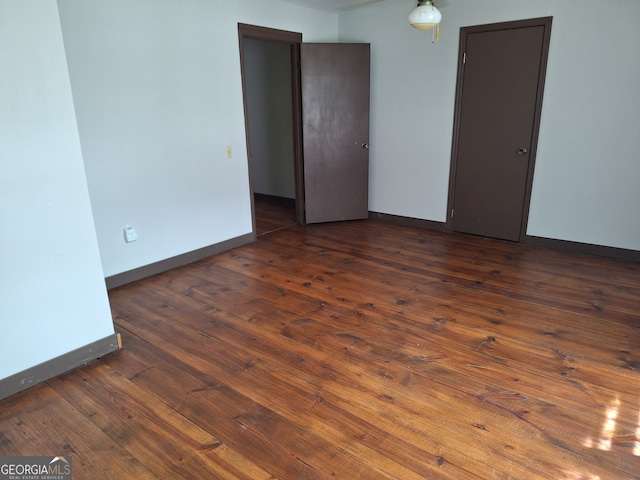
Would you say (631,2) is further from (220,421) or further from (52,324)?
(52,324)

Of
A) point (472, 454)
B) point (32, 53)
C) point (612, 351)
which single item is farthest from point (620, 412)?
point (32, 53)

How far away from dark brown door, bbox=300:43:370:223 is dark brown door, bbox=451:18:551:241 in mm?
1153

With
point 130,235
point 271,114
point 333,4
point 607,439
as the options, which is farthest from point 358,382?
point 271,114

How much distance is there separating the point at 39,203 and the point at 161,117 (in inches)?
66.8

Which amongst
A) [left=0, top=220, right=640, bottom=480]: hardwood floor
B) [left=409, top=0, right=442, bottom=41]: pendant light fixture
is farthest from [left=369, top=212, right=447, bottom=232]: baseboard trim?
[left=409, top=0, right=442, bottom=41]: pendant light fixture

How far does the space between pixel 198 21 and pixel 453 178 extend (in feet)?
10.0

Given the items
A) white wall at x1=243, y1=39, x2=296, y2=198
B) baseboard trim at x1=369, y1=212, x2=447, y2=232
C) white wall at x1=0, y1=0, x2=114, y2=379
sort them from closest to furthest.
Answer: white wall at x1=0, y1=0, x2=114, y2=379, baseboard trim at x1=369, y1=212, x2=447, y2=232, white wall at x1=243, y1=39, x2=296, y2=198

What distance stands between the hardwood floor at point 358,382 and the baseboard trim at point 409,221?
1305 mm

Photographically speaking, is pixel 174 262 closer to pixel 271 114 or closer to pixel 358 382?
pixel 358 382

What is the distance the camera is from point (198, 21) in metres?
3.78

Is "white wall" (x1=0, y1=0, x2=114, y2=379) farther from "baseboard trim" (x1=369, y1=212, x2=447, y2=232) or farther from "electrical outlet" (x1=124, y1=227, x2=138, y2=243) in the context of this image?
"baseboard trim" (x1=369, y1=212, x2=447, y2=232)

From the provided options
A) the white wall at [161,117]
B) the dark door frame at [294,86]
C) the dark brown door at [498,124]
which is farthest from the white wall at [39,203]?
the dark brown door at [498,124]

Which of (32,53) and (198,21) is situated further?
Answer: (198,21)

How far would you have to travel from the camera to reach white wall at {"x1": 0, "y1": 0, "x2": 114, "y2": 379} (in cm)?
205
